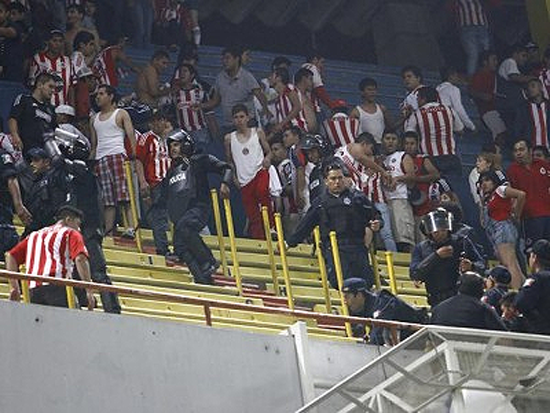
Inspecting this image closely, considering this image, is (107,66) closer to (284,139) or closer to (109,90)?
(284,139)

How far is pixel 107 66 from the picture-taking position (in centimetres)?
2461

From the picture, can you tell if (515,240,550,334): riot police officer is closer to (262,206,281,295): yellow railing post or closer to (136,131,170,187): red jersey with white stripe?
(262,206,281,295): yellow railing post

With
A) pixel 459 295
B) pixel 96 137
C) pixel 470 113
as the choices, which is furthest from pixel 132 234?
pixel 470 113

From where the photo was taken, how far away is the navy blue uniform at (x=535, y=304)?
1822 centimetres

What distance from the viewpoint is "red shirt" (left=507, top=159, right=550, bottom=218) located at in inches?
928

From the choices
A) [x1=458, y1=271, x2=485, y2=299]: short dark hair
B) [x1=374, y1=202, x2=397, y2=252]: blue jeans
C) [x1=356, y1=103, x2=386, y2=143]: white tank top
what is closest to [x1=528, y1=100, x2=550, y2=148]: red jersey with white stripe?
[x1=356, y1=103, x2=386, y2=143]: white tank top

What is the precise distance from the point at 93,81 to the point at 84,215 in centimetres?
388

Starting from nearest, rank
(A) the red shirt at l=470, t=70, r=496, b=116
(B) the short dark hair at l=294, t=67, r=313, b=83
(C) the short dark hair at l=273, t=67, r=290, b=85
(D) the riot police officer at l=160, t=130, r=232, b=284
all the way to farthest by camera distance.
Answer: (D) the riot police officer at l=160, t=130, r=232, b=284, (C) the short dark hair at l=273, t=67, r=290, b=85, (B) the short dark hair at l=294, t=67, r=313, b=83, (A) the red shirt at l=470, t=70, r=496, b=116

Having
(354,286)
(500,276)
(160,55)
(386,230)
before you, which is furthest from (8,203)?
(160,55)

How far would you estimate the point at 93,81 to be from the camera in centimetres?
2320

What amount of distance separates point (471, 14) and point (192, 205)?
Answer: 8752mm

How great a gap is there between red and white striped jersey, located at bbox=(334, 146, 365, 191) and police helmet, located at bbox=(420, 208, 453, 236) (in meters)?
3.50

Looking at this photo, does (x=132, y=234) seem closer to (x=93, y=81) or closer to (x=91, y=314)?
(x=93, y=81)

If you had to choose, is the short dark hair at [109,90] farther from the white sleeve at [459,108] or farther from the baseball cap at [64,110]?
the white sleeve at [459,108]
